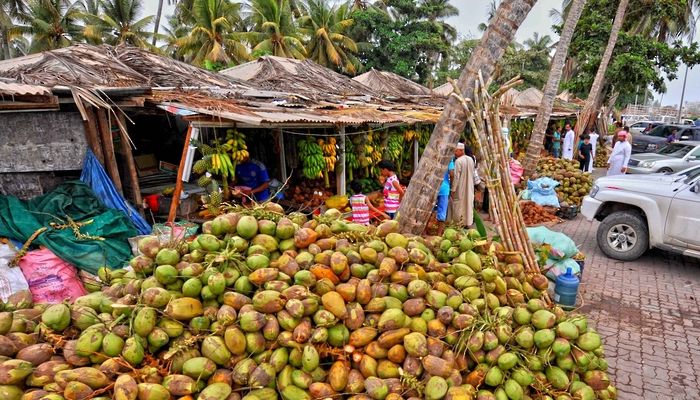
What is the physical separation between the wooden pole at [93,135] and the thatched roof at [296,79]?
233 inches

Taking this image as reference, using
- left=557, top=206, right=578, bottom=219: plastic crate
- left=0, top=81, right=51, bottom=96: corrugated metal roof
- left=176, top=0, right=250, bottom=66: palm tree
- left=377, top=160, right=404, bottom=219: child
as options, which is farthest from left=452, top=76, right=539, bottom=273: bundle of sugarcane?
left=176, top=0, right=250, bottom=66: palm tree

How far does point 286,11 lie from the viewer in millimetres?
21578

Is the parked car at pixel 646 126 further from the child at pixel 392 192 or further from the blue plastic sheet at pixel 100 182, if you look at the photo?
the blue plastic sheet at pixel 100 182

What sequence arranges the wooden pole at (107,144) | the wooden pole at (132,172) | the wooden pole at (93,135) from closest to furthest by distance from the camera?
the wooden pole at (93,135), the wooden pole at (107,144), the wooden pole at (132,172)

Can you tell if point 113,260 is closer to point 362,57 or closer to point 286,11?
point 286,11

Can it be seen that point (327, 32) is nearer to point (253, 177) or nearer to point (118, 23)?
point (118, 23)

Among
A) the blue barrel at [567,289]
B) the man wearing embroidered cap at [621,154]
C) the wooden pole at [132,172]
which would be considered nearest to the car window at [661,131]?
the man wearing embroidered cap at [621,154]

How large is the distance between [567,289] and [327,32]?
2265 centimetres

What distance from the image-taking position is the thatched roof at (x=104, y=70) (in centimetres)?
707

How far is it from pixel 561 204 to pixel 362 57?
20.1m

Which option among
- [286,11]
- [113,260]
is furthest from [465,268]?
[286,11]

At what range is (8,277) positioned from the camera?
412 cm

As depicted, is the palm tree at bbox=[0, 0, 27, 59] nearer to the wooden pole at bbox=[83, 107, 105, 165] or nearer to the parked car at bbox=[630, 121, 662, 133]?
the wooden pole at bbox=[83, 107, 105, 165]

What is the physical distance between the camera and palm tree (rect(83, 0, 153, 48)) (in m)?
20.8
